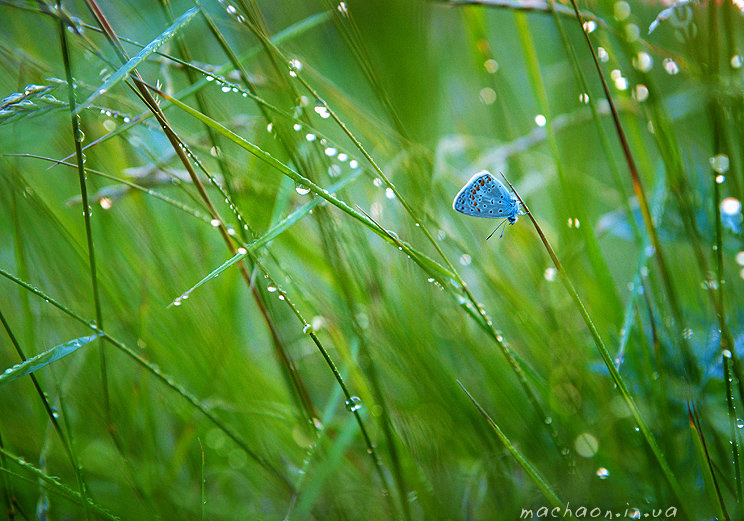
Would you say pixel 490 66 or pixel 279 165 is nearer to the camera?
pixel 279 165

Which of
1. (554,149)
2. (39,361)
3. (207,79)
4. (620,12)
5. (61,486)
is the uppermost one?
(620,12)

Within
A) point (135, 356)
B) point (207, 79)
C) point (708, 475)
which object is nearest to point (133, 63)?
point (207, 79)

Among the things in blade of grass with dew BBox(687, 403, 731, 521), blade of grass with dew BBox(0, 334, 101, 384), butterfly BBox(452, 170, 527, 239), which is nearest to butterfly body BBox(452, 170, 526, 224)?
butterfly BBox(452, 170, 527, 239)

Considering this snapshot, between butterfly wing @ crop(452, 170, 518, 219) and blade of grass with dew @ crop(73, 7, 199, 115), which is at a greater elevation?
butterfly wing @ crop(452, 170, 518, 219)

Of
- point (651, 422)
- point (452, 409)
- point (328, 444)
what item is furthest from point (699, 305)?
point (328, 444)

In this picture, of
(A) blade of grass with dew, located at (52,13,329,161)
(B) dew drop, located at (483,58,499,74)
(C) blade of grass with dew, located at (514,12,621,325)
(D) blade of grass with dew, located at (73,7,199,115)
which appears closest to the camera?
(D) blade of grass with dew, located at (73,7,199,115)

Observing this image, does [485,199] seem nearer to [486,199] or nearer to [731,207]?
[486,199]

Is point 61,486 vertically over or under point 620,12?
under

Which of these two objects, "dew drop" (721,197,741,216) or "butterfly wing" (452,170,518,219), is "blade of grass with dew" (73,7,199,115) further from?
"dew drop" (721,197,741,216)
